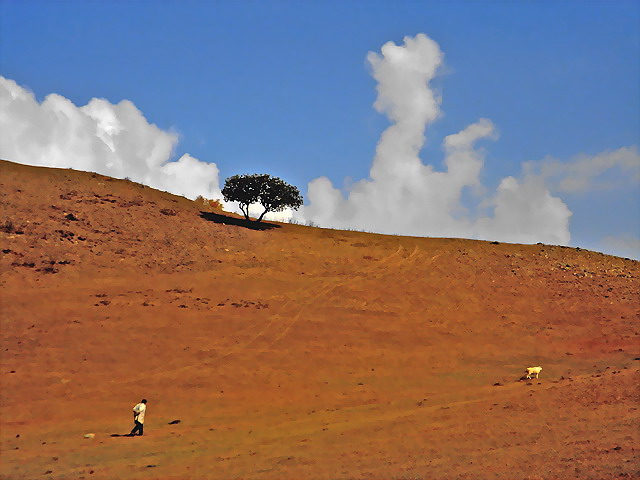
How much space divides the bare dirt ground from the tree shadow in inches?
15.6

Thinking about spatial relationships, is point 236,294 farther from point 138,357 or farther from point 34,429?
point 34,429

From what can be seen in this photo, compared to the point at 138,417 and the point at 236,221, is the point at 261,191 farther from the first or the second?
the point at 138,417

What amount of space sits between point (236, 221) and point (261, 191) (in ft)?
10.5

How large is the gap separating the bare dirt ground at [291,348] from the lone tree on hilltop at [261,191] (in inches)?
84.5

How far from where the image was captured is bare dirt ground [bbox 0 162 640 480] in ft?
48.0

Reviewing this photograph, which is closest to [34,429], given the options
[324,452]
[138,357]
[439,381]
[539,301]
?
[138,357]

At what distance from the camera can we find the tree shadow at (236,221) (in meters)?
46.9

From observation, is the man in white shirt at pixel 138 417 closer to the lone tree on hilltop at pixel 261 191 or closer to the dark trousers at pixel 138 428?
the dark trousers at pixel 138 428

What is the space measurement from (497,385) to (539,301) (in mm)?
15744

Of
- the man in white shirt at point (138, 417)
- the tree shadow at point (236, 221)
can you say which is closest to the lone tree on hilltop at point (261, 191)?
the tree shadow at point (236, 221)

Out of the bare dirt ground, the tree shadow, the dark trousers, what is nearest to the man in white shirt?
the dark trousers

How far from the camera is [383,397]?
22.2 metres

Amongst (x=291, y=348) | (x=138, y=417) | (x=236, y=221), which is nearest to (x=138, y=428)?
(x=138, y=417)

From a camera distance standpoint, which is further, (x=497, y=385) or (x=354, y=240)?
(x=354, y=240)
